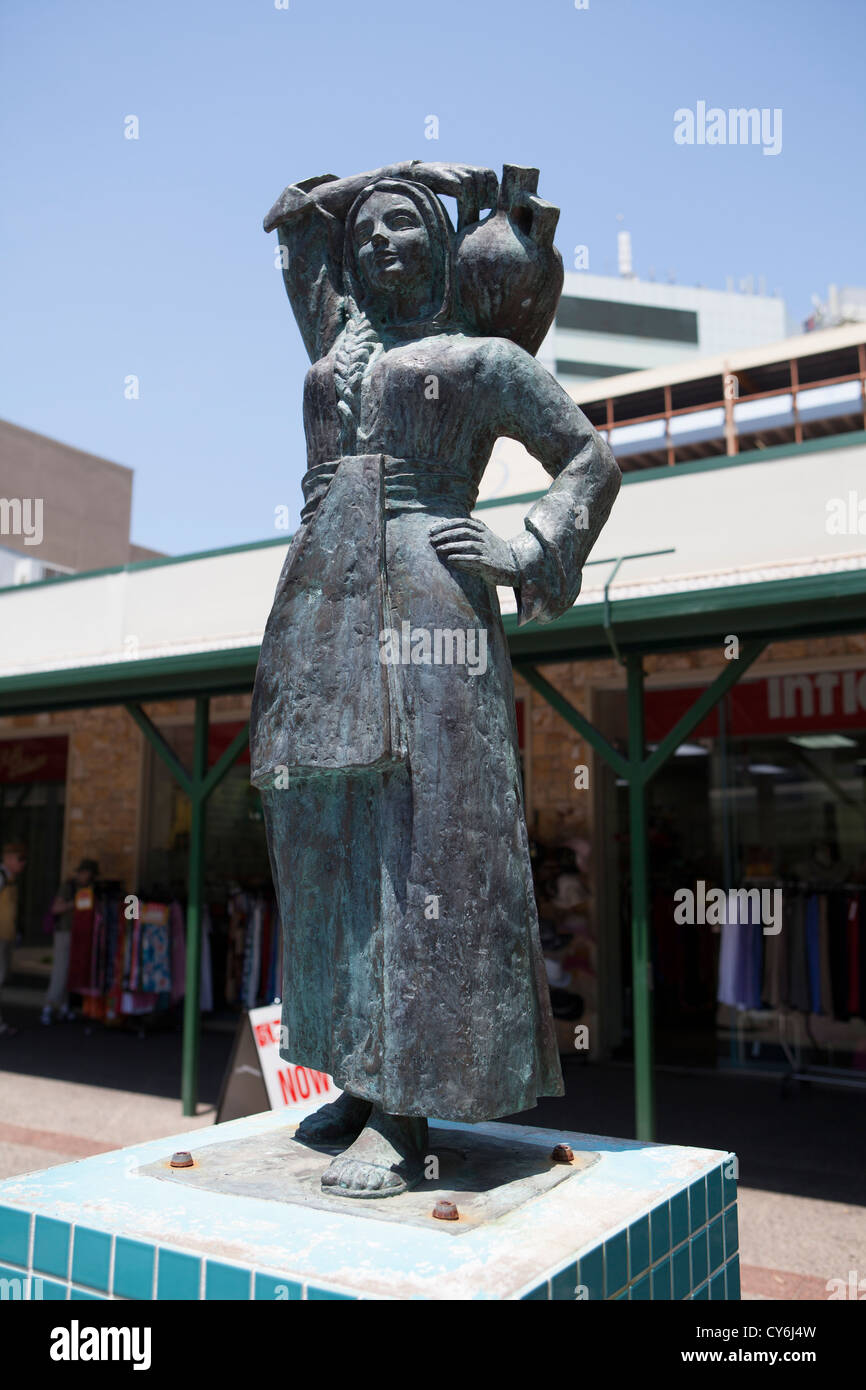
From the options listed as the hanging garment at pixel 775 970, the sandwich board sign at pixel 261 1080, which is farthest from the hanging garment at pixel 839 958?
the sandwich board sign at pixel 261 1080

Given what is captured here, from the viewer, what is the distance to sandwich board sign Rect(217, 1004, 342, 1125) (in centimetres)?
Answer: 538

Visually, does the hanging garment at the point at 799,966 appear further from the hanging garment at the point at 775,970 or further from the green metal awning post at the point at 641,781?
the green metal awning post at the point at 641,781

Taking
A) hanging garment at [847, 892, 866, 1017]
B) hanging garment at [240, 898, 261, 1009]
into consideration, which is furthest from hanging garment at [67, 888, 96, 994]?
hanging garment at [847, 892, 866, 1017]

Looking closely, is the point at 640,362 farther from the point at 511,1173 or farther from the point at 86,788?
the point at 511,1173

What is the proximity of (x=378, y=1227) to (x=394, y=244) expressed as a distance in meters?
2.05

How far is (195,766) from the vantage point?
26.4ft

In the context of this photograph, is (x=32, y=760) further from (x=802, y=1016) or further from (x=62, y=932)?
(x=802, y=1016)

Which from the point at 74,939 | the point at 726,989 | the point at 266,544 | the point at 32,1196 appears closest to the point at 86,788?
the point at 74,939

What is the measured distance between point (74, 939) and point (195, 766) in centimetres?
416

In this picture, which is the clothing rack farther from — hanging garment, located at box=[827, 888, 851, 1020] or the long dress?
the long dress

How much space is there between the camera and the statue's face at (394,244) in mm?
2469

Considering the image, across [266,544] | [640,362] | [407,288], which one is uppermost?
[640,362]

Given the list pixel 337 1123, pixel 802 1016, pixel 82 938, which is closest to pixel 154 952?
pixel 82 938
